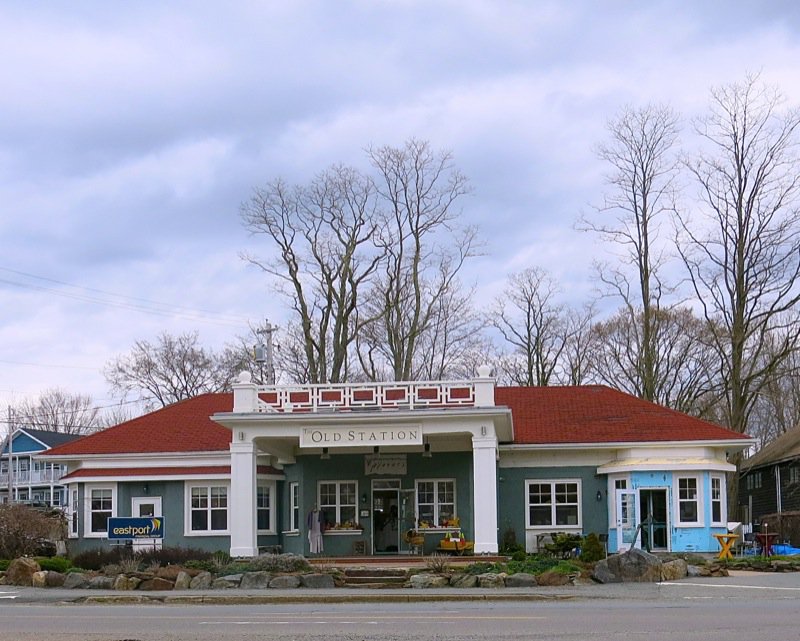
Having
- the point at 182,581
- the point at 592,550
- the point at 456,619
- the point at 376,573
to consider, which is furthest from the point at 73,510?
the point at 456,619

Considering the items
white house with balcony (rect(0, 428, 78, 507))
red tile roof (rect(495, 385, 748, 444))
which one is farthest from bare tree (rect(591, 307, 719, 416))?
white house with balcony (rect(0, 428, 78, 507))

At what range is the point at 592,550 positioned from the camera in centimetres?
3072

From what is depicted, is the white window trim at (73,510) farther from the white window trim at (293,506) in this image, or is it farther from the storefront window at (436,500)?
the storefront window at (436,500)

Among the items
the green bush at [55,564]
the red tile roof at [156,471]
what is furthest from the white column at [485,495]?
the green bush at [55,564]

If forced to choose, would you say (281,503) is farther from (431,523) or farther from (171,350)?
(171,350)

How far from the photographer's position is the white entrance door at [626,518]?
34312 mm

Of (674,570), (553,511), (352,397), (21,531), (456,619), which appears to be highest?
(352,397)

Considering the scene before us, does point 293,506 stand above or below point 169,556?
above

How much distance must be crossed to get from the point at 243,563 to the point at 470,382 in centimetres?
768

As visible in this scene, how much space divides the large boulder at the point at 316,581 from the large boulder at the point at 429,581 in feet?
6.58

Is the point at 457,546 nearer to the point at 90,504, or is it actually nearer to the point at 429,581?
the point at 429,581

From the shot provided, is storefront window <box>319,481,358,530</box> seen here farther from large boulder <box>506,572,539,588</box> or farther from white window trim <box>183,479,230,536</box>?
large boulder <box>506,572,539,588</box>

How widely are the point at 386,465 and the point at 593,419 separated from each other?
24.2ft

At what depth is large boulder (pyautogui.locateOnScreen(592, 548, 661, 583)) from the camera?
84.2 ft
